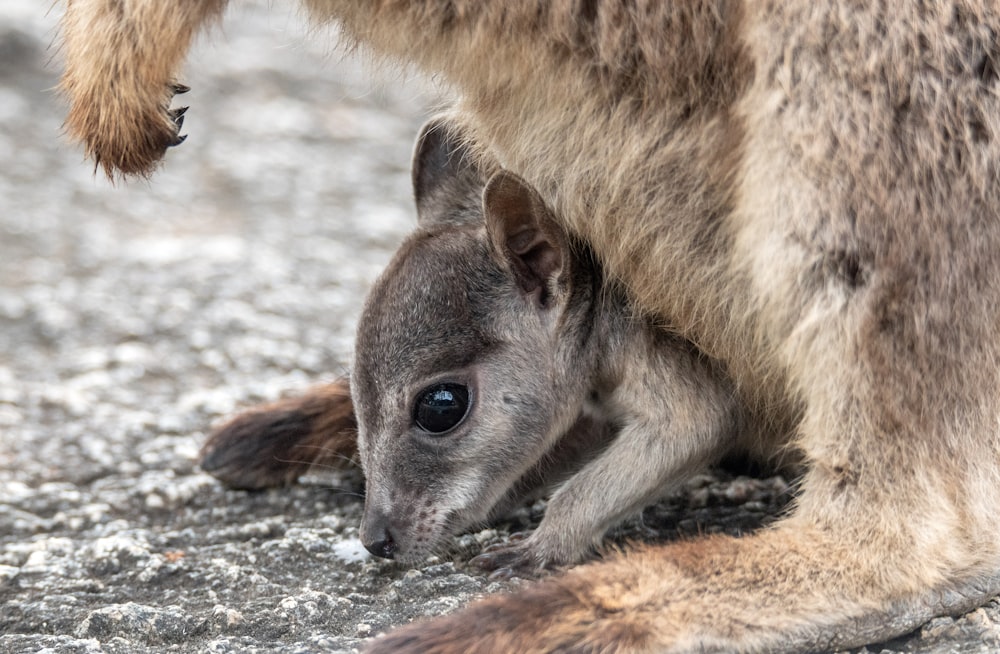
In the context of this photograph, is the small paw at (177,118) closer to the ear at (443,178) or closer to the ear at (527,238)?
the ear at (443,178)

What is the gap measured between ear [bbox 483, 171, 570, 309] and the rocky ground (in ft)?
1.37

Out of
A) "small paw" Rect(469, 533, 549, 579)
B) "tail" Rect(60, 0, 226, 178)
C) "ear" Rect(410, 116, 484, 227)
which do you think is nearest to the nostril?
"small paw" Rect(469, 533, 549, 579)

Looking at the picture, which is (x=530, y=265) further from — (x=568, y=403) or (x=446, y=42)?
(x=446, y=42)

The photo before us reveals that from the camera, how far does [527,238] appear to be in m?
2.88

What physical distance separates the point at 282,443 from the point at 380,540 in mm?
662

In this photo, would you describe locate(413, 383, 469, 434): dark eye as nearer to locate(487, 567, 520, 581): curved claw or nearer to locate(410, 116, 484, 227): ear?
locate(487, 567, 520, 581): curved claw

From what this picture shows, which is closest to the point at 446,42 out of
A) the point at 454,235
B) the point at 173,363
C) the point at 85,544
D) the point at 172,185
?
the point at 454,235

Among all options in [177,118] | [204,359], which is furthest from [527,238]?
[204,359]

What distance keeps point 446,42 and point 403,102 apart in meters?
4.21

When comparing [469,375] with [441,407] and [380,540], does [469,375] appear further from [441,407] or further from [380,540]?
[380,540]

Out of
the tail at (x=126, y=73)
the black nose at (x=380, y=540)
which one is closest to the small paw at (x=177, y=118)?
the tail at (x=126, y=73)

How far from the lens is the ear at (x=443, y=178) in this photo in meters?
3.21

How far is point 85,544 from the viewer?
311cm

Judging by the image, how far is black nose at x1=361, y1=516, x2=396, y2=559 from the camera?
279 cm
